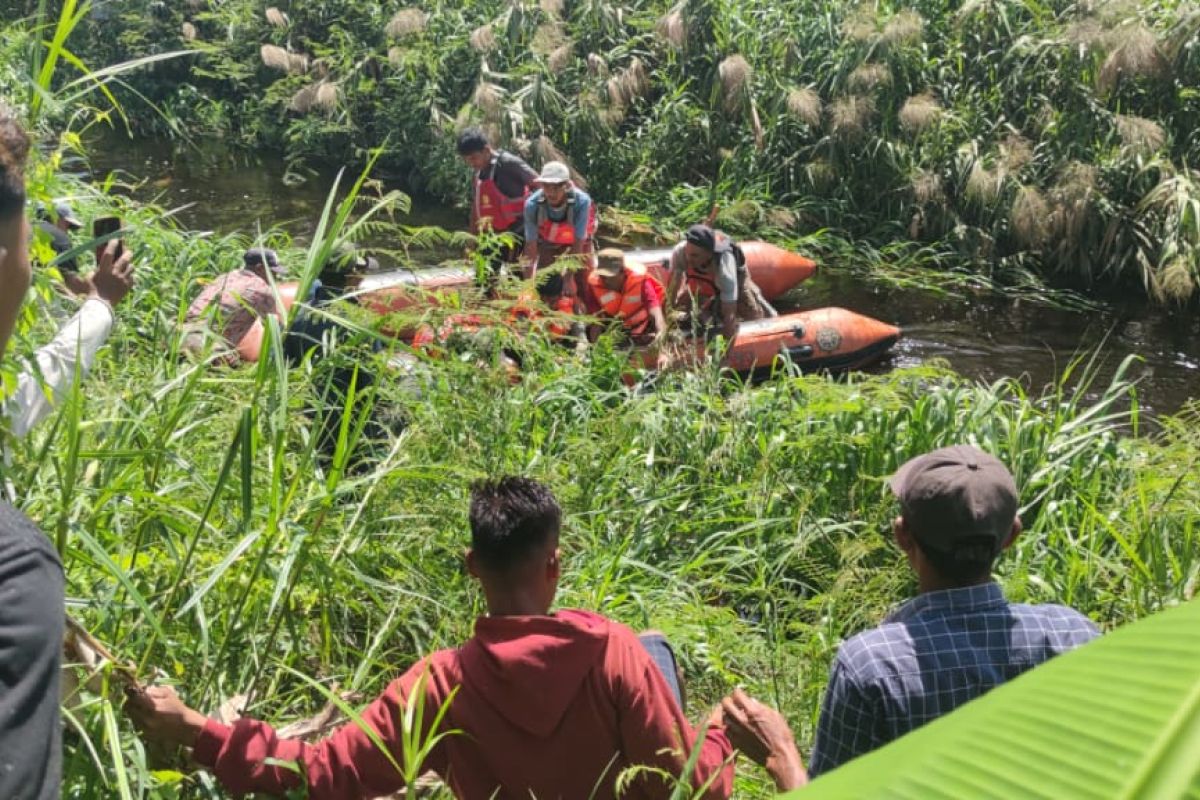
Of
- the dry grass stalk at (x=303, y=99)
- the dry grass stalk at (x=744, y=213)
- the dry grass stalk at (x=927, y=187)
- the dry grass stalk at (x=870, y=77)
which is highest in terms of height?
the dry grass stalk at (x=870, y=77)

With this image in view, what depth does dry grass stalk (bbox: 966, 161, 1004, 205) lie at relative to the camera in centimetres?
1118

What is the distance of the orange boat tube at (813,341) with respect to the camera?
27.7ft

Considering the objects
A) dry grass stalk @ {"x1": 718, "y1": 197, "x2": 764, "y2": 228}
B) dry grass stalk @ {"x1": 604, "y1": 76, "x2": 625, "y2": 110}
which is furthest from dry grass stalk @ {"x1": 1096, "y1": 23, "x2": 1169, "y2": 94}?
dry grass stalk @ {"x1": 604, "y1": 76, "x2": 625, "y2": 110}

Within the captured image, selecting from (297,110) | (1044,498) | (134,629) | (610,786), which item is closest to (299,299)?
(134,629)

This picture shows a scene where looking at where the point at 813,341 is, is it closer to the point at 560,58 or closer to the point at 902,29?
the point at 902,29

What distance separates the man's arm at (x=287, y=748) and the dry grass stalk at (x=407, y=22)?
1390cm

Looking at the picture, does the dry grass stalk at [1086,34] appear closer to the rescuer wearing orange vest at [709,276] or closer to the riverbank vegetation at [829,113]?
the riverbank vegetation at [829,113]

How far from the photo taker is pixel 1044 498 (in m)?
5.21

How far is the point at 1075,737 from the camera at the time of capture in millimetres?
633

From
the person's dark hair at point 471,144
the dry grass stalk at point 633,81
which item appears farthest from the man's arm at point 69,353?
the dry grass stalk at point 633,81

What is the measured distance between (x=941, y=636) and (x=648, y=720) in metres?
0.58

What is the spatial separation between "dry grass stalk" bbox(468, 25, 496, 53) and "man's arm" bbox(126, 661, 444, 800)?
12.7m

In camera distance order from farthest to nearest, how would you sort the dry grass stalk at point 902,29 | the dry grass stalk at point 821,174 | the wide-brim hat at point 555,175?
1. the dry grass stalk at point 821,174
2. the dry grass stalk at point 902,29
3. the wide-brim hat at point 555,175

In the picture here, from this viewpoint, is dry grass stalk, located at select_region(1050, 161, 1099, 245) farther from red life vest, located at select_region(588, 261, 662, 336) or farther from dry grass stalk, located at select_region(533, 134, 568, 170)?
dry grass stalk, located at select_region(533, 134, 568, 170)
